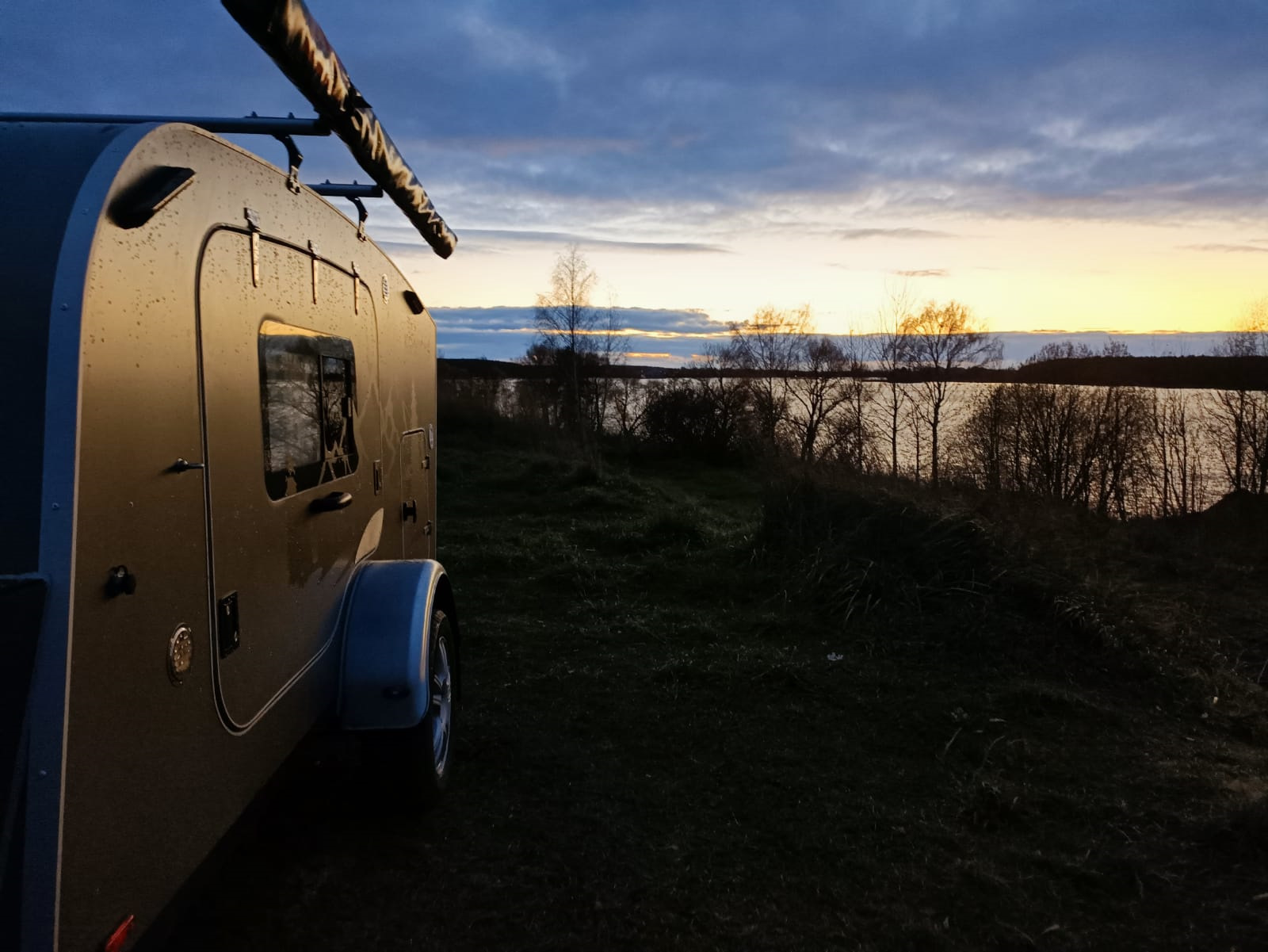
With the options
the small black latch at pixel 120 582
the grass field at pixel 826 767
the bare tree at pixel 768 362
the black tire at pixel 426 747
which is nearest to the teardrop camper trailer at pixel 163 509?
the small black latch at pixel 120 582

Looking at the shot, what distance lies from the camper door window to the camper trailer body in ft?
0.04

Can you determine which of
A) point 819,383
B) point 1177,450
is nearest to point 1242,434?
point 1177,450

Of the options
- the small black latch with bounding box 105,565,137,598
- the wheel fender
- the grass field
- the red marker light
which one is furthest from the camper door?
the grass field

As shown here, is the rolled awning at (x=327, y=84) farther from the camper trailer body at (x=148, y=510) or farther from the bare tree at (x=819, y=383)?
the bare tree at (x=819, y=383)

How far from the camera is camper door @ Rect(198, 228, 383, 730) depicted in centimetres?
221

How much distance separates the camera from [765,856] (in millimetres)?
3627

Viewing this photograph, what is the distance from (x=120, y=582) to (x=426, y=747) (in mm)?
2090

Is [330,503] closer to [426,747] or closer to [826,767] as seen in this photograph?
[426,747]

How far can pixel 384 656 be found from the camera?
3268 mm

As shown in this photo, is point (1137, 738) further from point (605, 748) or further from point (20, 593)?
point (20, 593)

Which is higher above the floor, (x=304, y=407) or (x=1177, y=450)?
(x=304, y=407)

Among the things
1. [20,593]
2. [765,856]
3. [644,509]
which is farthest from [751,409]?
[20,593]

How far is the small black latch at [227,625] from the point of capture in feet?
7.09

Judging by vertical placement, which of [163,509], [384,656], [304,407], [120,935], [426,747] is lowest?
[426,747]
